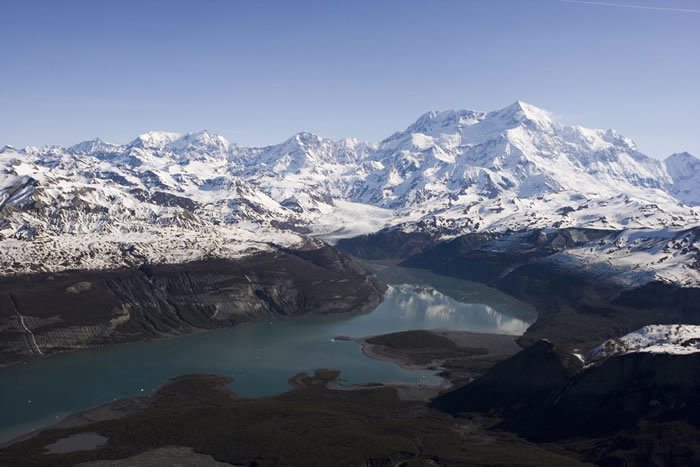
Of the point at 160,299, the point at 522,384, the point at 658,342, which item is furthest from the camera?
the point at 160,299

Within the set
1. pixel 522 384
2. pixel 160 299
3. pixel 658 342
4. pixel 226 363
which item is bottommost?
pixel 226 363

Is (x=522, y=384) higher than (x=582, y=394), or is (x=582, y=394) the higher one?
(x=582, y=394)

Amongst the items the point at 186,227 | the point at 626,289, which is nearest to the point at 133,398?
the point at 186,227

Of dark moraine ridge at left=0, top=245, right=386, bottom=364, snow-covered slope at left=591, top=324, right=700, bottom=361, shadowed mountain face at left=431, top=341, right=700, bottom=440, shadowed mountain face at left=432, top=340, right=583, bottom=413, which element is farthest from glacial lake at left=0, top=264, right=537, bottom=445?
snow-covered slope at left=591, top=324, right=700, bottom=361

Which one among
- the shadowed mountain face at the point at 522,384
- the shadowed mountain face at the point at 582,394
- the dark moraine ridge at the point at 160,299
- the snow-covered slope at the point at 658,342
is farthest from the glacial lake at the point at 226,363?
the snow-covered slope at the point at 658,342

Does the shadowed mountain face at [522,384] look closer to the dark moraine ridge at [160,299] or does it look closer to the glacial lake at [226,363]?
the glacial lake at [226,363]

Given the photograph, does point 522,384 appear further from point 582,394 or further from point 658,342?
point 658,342

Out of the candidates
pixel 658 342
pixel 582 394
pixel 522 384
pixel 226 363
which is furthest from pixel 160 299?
pixel 658 342
